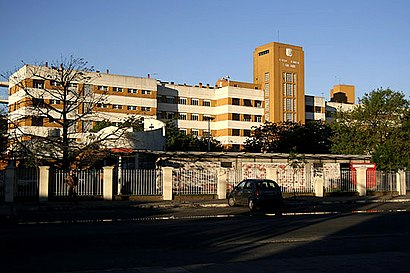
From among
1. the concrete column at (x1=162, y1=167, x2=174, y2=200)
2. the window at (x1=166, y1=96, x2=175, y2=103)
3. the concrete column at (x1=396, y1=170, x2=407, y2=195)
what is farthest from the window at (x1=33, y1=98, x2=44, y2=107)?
the window at (x1=166, y1=96, x2=175, y2=103)

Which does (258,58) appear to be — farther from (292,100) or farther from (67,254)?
(67,254)

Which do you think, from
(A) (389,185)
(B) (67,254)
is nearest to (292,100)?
(A) (389,185)

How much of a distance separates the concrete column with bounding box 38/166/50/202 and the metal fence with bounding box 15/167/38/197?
2.22 ft

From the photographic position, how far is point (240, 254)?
11.3 metres

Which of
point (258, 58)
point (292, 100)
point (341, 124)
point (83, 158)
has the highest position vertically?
point (258, 58)

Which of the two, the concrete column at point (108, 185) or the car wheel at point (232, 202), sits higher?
the concrete column at point (108, 185)

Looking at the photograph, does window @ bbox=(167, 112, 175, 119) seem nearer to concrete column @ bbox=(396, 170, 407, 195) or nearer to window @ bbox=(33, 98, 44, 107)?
concrete column @ bbox=(396, 170, 407, 195)

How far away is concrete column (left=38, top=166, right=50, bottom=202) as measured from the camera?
2939cm

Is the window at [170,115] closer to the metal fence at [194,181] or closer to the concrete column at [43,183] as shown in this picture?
the metal fence at [194,181]

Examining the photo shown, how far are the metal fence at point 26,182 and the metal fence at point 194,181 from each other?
843 cm

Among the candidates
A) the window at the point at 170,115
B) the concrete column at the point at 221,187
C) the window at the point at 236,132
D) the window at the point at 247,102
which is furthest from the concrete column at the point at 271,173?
the window at the point at 247,102

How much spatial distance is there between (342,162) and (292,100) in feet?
207

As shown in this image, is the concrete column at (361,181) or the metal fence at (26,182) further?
the concrete column at (361,181)

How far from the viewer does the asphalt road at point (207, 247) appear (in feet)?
31.9
